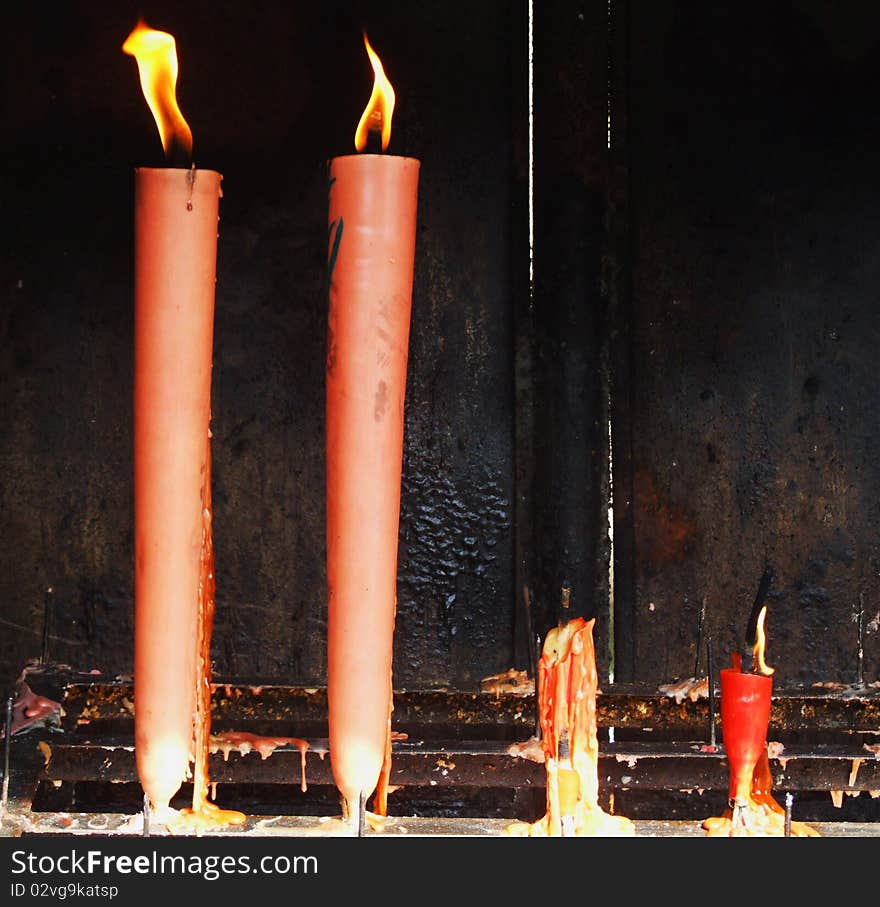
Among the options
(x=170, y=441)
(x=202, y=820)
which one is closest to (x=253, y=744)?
(x=202, y=820)

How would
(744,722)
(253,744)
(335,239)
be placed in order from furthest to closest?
(253,744) → (744,722) → (335,239)

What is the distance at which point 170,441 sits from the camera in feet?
3.58

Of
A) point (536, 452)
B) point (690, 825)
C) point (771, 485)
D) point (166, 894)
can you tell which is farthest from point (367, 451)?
point (771, 485)

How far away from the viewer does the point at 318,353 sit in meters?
2.21

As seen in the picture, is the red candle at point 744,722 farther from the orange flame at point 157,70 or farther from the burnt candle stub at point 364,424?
the orange flame at point 157,70

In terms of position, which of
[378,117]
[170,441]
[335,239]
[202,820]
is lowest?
[202,820]

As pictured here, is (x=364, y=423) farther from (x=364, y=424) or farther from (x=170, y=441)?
(x=170, y=441)

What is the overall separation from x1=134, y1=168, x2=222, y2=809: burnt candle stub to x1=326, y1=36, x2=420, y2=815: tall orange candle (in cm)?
11

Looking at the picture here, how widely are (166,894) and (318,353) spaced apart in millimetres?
1328

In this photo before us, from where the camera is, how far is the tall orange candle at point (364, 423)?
1.05 meters

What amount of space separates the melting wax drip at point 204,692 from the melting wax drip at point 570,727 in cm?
27

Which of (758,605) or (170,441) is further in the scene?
(758,605)

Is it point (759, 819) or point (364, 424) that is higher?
point (364, 424)

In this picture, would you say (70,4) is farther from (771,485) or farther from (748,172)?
(771,485)
